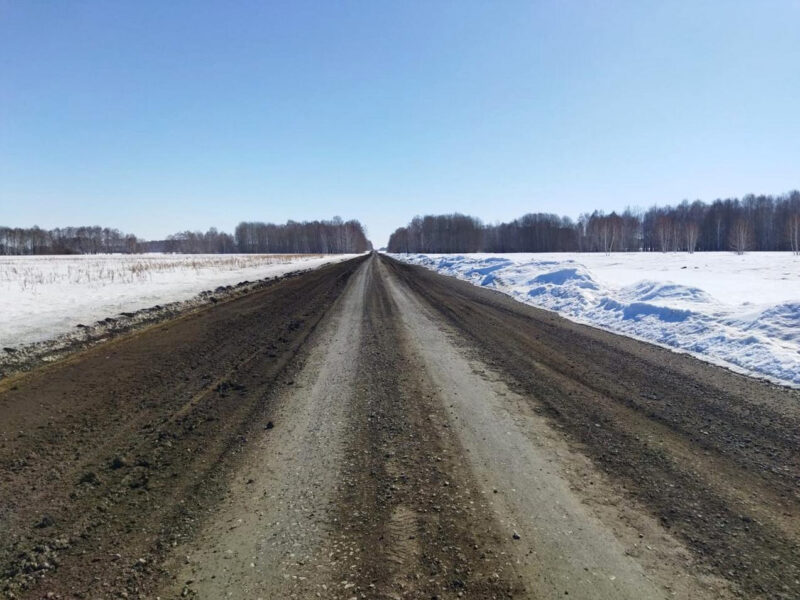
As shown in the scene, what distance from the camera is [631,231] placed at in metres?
107

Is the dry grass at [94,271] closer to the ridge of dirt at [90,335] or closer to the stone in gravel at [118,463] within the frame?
the ridge of dirt at [90,335]

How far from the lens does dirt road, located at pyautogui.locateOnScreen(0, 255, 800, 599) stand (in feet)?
8.35

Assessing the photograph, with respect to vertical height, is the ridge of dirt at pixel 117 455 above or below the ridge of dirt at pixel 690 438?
above

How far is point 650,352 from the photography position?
8320 mm

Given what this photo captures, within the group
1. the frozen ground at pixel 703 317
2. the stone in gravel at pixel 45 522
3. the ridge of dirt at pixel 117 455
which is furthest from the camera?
the frozen ground at pixel 703 317

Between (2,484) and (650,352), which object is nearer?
(2,484)

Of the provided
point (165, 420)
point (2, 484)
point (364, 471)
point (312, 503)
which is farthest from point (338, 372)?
point (2, 484)

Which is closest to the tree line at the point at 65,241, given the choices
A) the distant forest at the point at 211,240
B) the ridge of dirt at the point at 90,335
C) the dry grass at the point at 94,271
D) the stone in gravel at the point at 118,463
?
the distant forest at the point at 211,240

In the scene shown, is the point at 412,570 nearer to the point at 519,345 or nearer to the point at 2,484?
the point at 2,484

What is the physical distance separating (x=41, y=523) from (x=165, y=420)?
1930 millimetres

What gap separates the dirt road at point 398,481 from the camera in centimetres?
254

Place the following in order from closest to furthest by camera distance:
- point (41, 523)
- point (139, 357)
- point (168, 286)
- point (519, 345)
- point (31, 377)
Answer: point (41, 523) → point (31, 377) → point (139, 357) → point (519, 345) → point (168, 286)

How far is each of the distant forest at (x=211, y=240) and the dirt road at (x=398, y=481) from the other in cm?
13376

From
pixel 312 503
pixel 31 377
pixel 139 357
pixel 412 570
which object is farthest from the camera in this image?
pixel 139 357
